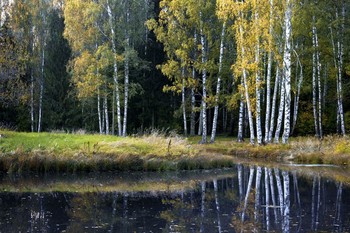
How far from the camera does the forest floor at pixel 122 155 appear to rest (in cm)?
1638

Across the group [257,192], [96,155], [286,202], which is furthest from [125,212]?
[96,155]

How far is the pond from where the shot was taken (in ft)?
29.3

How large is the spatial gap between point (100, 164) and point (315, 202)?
865 cm

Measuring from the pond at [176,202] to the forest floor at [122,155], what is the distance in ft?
2.57

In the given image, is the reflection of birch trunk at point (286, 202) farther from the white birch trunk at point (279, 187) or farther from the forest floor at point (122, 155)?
the forest floor at point (122, 155)

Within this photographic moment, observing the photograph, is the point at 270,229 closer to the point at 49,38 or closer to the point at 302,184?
the point at 302,184

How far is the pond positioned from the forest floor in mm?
783

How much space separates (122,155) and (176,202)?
20.3 ft

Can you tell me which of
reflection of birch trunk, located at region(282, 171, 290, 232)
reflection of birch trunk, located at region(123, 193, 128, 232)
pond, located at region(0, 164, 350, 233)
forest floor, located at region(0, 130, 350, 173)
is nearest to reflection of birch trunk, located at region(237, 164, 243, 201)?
pond, located at region(0, 164, 350, 233)

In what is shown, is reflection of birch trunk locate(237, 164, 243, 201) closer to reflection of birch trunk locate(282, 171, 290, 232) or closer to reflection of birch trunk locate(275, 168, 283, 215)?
reflection of birch trunk locate(275, 168, 283, 215)

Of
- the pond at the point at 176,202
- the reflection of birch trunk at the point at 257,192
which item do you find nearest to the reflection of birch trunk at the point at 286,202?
the pond at the point at 176,202

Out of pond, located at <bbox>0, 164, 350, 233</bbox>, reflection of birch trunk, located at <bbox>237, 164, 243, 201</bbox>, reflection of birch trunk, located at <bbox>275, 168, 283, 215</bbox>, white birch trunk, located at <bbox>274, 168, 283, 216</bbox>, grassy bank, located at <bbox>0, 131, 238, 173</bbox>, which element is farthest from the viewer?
grassy bank, located at <bbox>0, 131, 238, 173</bbox>

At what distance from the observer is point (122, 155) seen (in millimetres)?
17297

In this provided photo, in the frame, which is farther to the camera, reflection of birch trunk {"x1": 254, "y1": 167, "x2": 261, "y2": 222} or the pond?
reflection of birch trunk {"x1": 254, "y1": 167, "x2": 261, "y2": 222}
